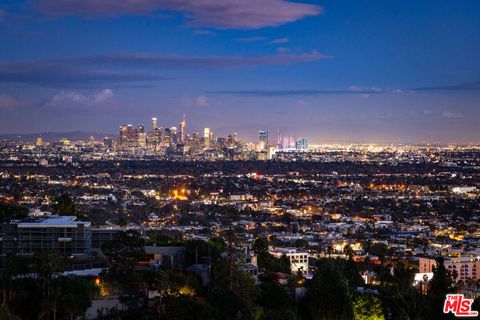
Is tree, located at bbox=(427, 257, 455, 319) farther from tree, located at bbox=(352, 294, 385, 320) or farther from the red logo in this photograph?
the red logo

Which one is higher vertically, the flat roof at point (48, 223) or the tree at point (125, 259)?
the flat roof at point (48, 223)

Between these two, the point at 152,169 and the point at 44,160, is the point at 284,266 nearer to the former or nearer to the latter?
the point at 152,169

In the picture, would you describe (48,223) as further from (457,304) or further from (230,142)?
(230,142)

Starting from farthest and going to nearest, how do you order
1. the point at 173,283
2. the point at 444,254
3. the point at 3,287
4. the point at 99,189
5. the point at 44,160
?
the point at 44,160, the point at 99,189, the point at 444,254, the point at 173,283, the point at 3,287

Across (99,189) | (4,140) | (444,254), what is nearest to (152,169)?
(99,189)

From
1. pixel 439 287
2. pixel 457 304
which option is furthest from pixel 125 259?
pixel 457 304

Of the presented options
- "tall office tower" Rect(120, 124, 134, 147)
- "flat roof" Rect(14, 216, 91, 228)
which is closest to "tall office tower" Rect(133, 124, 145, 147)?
"tall office tower" Rect(120, 124, 134, 147)

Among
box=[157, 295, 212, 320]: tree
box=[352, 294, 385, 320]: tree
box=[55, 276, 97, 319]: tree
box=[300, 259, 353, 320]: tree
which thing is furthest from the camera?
box=[352, 294, 385, 320]: tree

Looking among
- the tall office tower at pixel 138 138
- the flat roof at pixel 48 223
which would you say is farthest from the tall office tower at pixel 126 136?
the flat roof at pixel 48 223

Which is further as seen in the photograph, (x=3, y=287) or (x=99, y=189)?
(x=99, y=189)

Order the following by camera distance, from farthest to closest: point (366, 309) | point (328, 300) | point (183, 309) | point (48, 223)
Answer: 1. point (48, 223)
2. point (366, 309)
3. point (328, 300)
4. point (183, 309)

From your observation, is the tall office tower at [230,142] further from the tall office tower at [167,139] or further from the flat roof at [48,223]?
the flat roof at [48,223]
